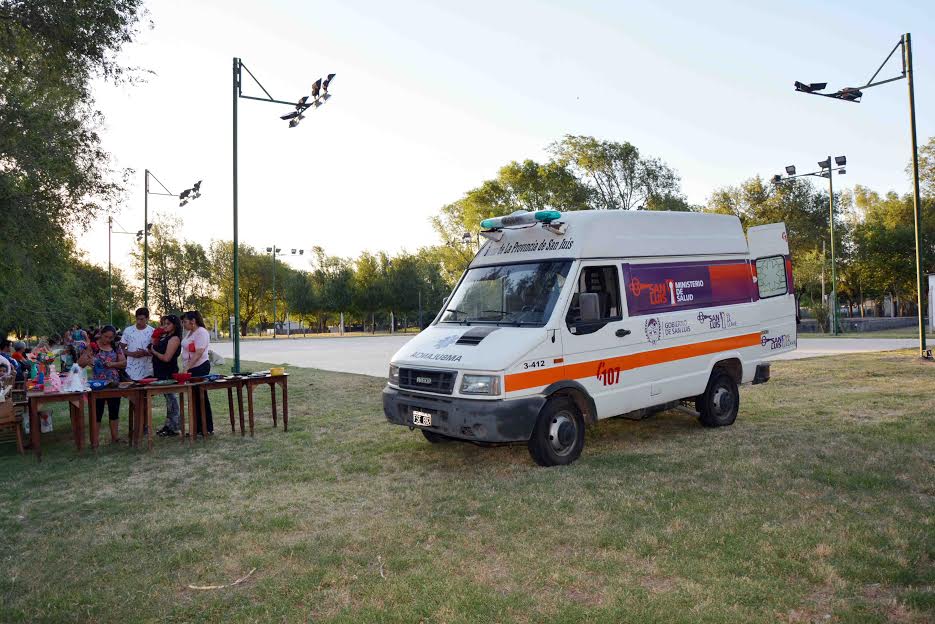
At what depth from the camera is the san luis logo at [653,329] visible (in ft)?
26.5

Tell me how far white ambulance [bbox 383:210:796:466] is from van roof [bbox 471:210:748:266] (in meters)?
0.02

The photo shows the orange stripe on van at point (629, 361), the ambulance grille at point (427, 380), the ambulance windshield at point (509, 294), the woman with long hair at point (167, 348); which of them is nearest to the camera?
the orange stripe on van at point (629, 361)

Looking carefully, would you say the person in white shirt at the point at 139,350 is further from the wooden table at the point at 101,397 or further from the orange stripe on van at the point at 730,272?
the orange stripe on van at the point at 730,272

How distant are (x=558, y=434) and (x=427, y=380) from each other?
153 centimetres

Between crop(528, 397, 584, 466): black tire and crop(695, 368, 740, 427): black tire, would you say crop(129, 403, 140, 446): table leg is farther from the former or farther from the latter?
crop(695, 368, 740, 427): black tire

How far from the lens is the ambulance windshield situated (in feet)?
24.0

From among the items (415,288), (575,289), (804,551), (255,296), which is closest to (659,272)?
(575,289)

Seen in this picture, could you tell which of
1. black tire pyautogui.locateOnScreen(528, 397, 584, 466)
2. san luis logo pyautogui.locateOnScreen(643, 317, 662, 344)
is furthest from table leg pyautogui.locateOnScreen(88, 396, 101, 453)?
san luis logo pyautogui.locateOnScreen(643, 317, 662, 344)

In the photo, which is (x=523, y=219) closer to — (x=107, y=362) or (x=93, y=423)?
(x=93, y=423)

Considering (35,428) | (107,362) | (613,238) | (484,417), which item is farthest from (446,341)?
(107,362)

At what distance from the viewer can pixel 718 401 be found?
30.4ft

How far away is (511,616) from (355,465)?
4071 mm

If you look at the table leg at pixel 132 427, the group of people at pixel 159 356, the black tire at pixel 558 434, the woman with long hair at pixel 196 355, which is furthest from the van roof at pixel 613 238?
the table leg at pixel 132 427

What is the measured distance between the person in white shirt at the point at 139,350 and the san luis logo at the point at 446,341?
4.54 m
